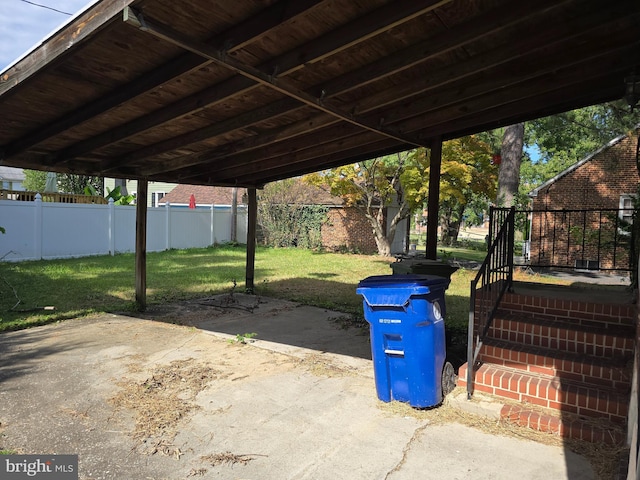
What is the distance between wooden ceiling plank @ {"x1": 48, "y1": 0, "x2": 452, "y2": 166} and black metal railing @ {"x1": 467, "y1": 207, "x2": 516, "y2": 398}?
229 cm

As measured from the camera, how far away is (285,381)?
453 centimetres

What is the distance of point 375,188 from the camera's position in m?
19.1

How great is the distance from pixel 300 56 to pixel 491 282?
3184 millimetres

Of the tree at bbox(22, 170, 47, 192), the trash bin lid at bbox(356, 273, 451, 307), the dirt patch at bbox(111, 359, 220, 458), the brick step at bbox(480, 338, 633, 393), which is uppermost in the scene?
the tree at bbox(22, 170, 47, 192)

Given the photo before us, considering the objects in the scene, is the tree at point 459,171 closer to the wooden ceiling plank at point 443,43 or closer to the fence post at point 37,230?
the wooden ceiling plank at point 443,43

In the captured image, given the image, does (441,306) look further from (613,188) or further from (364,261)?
(613,188)

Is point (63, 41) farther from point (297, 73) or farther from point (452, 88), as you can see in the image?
point (452, 88)

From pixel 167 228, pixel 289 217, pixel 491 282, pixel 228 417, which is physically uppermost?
pixel 289 217

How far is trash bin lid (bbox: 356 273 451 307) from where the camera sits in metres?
3.57

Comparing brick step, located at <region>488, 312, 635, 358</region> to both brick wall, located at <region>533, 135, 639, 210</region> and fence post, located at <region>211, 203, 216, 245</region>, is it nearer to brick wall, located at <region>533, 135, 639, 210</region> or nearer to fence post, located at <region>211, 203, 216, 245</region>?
brick wall, located at <region>533, 135, 639, 210</region>

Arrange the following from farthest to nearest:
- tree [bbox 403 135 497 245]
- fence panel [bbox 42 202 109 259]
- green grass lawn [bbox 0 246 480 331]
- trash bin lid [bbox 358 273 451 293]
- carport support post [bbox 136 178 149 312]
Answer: tree [bbox 403 135 497 245]
fence panel [bbox 42 202 109 259]
green grass lawn [bbox 0 246 480 331]
carport support post [bbox 136 178 149 312]
trash bin lid [bbox 358 273 451 293]

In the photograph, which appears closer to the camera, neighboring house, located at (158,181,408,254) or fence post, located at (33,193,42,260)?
fence post, located at (33,193,42,260)

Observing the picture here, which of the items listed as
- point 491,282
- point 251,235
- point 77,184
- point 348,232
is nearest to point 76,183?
point 77,184

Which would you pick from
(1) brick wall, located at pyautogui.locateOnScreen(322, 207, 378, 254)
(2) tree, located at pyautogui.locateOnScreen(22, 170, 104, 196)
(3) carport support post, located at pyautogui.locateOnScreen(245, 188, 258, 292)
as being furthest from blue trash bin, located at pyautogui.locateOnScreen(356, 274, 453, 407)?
(2) tree, located at pyautogui.locateOnScreen(22, 170, 104, 196)
